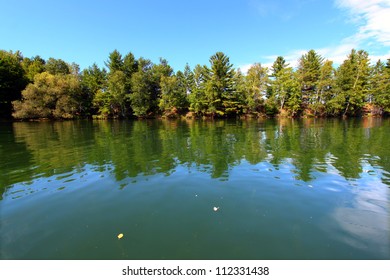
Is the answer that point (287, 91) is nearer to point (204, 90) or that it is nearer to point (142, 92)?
point (204, 90)

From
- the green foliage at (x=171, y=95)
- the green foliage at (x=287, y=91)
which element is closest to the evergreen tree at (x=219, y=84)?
the green foliage at (x=171, y=95)

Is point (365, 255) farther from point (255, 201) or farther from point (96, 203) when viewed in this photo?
point (96, 203)

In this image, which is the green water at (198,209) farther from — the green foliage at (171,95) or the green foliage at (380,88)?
the green foliage at (380,88)

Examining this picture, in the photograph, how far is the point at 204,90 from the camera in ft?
187

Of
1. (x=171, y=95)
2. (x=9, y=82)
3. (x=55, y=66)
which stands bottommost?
(x=171, y=95)

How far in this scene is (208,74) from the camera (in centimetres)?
5750

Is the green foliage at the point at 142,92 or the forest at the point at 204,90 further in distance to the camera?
A: the green foliage at the point at 142,92

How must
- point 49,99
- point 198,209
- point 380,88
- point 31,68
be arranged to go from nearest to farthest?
point 198,209 < point 380,88 < point 49,99 < point 31,68

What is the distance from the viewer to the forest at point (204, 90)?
2117 inches

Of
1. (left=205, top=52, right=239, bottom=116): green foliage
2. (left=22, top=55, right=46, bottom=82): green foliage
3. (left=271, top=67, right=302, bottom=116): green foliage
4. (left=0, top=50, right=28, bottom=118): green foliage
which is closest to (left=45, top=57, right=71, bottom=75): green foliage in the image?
(left=22, top=55, right=46, bottom=82): green foliage

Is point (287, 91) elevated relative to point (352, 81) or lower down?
lower down

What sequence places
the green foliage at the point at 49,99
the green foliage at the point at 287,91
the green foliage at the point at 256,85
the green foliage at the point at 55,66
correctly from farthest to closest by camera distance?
the green foliage at the point at 55,66, the green foliage at the point at 256,85, the green foliage at the point at 287,91, the green foliage at the point at 49,99

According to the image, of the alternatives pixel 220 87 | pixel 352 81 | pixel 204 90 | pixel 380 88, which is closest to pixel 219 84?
pixel 220 87

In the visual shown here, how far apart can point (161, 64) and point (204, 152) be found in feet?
201
